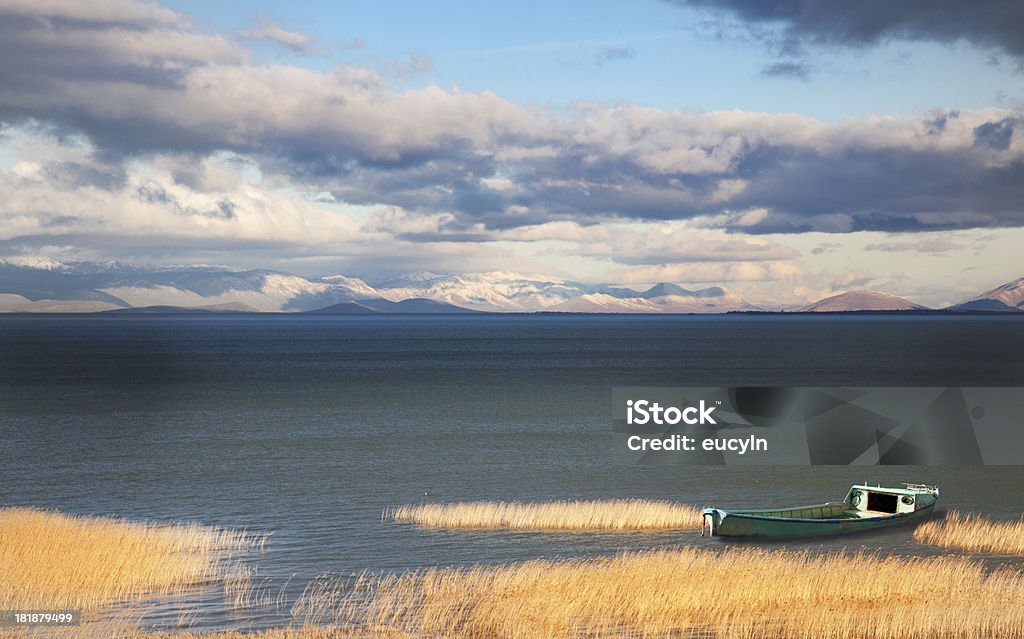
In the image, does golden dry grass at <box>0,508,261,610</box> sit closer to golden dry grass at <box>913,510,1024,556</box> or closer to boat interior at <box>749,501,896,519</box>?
boat interior at <box>749,501,896,519</box>

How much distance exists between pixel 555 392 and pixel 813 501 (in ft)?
229

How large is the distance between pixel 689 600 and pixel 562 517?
633 inches

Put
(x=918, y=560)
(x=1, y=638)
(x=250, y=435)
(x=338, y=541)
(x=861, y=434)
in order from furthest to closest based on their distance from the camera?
(x=861, y=434)
(x=250, y=435)
(x=338, y=541)
(x=918, y=560)
(x=1, y=638)

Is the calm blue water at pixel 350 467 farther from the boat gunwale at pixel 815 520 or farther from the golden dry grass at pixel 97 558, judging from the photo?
the golden dry grass at pixel 97 558

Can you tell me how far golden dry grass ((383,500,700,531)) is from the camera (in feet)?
155

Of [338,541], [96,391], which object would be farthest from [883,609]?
[96,391]

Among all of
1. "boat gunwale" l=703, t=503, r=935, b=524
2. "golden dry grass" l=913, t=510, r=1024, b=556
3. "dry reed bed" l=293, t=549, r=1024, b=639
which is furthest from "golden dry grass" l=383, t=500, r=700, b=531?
"golden dry grass" l=913, t=510, r=1024, b=556

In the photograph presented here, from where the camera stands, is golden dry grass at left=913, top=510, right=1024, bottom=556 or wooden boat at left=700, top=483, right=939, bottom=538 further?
wooden boat at left=700, top=483, right=939, bottom=538

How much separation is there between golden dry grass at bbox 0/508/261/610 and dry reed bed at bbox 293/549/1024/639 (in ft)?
20.0

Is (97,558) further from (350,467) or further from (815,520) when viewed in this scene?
(350,467)

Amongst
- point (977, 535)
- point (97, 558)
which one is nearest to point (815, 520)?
point (977, 535)

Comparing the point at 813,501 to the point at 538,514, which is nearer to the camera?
the point at 538,514

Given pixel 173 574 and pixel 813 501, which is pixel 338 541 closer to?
pixel 173 574

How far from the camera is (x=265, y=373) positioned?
529ft
